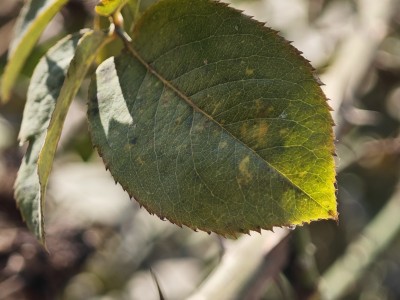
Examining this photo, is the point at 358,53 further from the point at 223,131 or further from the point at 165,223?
the point at 223,131

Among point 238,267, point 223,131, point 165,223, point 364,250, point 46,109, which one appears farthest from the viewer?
point 165,223

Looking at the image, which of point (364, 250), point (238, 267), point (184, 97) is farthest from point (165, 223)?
point (184, 97)

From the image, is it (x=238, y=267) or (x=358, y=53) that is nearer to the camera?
(x=238, y=267)

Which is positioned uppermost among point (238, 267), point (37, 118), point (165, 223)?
point (37, 118)

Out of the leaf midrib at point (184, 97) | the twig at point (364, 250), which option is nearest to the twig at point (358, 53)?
the twig at point (364, 250)

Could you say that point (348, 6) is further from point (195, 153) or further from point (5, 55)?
point (195, 153)

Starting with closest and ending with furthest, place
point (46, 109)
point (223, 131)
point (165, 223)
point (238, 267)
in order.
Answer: point (223, 131), point (46, 109), point (238, 267), point (165, 223)
